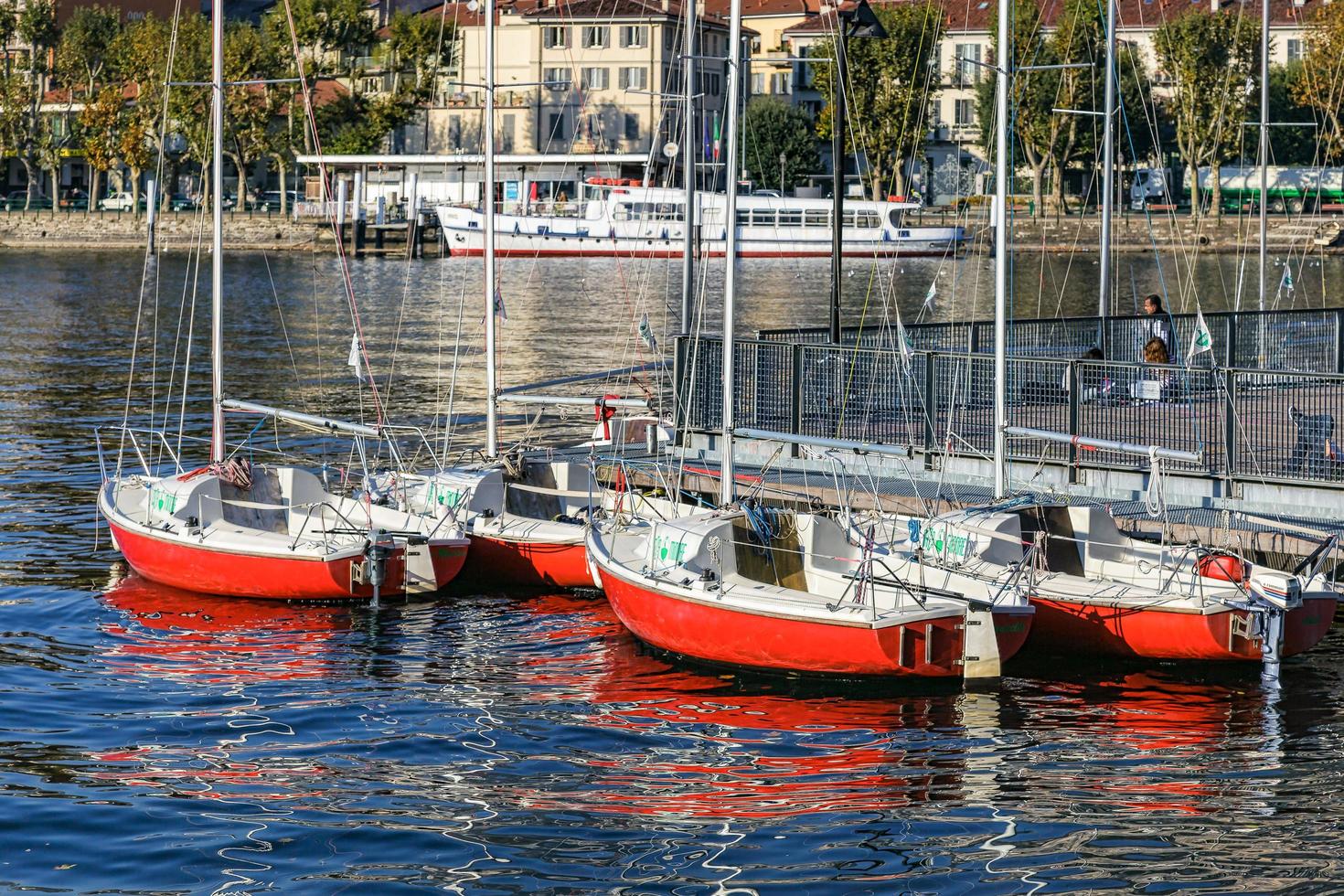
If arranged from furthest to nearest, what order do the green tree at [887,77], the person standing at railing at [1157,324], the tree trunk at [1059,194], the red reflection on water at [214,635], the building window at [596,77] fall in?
1. the building window at [596,77]
2. the tree trunk at [1059,194]
3. the green tree at [887,77]
4. the person standing at railing at [1157,324]
5. the red reflection on water at [214,635]

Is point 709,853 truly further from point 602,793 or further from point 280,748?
point 280,748

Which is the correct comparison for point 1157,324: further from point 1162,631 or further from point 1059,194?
point 1059,194

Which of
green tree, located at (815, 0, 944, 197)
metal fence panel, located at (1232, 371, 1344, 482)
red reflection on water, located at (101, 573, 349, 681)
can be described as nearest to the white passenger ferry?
green tree, located at (815, 0, 944, 197)

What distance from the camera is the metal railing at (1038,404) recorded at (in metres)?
24.2

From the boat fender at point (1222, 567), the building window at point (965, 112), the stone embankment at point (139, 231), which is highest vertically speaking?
the building window at point (965, 112)

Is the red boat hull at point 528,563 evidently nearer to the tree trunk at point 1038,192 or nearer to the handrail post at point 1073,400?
the handrail post at point 1073,400

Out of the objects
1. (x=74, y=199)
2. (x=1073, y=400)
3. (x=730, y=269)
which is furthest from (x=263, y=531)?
(x=74, y=199)

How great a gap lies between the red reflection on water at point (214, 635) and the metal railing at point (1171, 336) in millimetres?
9087

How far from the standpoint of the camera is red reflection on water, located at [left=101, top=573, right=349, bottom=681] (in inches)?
873

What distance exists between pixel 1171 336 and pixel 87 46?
4879 inches

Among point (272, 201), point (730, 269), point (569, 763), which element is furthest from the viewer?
point (272, 201)

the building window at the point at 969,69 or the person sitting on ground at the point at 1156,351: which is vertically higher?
Answer: the building window at the point at 969,69

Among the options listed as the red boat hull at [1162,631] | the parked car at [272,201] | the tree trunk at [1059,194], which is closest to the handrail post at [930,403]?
the red boat hull at [1162,631]

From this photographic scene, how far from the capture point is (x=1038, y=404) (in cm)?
2694
